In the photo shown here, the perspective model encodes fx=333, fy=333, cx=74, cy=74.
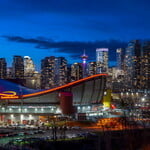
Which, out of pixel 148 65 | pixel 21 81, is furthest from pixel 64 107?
pixel 148 65

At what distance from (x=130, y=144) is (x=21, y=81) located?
50813mm

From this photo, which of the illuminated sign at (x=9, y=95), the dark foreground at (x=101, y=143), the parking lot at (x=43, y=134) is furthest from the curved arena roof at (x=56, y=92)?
the dark foreground at (x=101, y=143)

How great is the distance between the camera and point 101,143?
34750 mm

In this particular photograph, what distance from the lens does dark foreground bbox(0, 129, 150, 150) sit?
31.0 metres

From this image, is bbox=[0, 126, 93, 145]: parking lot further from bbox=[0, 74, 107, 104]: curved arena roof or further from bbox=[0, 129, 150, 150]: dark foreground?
bbox=[0, 74, 107, 104]: curved arena roof

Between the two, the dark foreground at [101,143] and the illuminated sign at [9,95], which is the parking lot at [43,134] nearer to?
the dark foreground at [101,143]

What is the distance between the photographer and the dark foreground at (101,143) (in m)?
31.0

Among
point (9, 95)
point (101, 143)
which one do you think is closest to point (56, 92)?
point (9, 95)

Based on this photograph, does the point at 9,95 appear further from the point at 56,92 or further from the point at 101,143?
the point at 101,143

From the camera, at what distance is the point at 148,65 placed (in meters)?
158

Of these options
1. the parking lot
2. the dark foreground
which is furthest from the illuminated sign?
the dark foreground

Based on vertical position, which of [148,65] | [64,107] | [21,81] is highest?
[148,65]

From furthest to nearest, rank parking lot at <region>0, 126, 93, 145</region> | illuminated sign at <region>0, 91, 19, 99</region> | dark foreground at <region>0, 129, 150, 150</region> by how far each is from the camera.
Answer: illuminated sign at <region>0, 91, 19, 99</region> < parking lot at <region>0, 126, 93, 145</region> < dark foreground at <region>0, 129, 150, 150</region>

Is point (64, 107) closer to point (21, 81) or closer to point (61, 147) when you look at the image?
point (21, 81)
